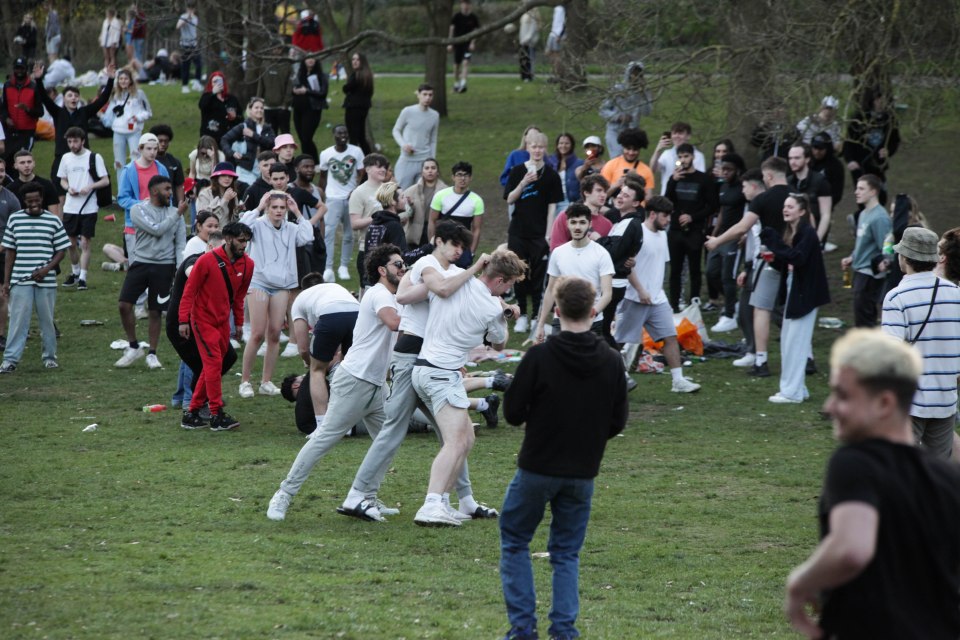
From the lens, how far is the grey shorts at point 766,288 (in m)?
12.2

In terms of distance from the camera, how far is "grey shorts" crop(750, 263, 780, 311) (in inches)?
481

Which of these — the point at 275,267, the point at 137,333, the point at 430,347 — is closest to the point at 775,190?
the point at 275,267

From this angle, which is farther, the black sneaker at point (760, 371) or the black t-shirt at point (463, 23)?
the black t-shirt at point (463, 23)

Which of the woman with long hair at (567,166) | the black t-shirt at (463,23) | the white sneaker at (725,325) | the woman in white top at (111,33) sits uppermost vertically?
the black t-shirt at (463,23)

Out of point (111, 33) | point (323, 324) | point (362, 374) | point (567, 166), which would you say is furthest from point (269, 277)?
point (111, 33)

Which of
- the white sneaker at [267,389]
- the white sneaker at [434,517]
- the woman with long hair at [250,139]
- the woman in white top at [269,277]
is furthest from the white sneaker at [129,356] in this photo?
the white sneaker at [434,517]

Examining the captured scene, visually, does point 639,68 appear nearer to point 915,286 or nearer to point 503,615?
point 915,286

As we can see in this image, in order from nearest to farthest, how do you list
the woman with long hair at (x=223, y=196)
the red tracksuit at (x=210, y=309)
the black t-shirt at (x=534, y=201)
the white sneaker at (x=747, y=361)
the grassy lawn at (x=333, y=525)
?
the grassy lawn at (x=333, y=525) → the red tracksuit at (x=210, y=309) → the woman with long hair at (x=223, y=196) → the white sneaker at (x=747, y=361) → the black t-shirt at (x=534, y=201)

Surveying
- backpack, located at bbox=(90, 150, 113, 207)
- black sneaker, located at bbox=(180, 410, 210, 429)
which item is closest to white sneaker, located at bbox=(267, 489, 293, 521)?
black sneaker, located at bbox=(180, 410, 210, 429)

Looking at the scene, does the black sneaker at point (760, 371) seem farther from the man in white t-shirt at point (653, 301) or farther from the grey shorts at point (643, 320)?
the grey shorts at point (643, 320)

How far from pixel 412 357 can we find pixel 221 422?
3361 millimetres

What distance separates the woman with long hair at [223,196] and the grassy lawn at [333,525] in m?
1.69

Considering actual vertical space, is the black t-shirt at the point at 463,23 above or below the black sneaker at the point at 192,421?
above

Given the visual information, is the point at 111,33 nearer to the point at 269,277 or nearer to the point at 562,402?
the point at 269,277
